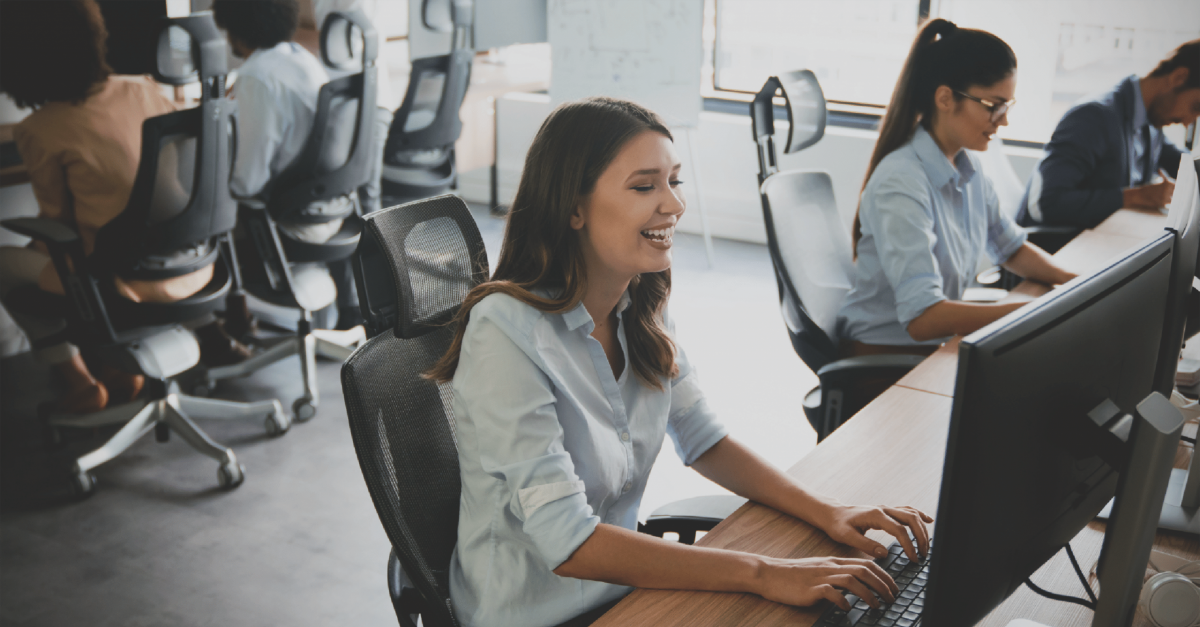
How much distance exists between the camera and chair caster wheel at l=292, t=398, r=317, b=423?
3.07 m

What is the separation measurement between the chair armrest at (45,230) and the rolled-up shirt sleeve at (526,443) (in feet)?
5.89

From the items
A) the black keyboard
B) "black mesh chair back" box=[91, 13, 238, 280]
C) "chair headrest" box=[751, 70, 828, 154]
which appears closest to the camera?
the black keyboard

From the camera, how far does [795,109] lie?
7.06 feet

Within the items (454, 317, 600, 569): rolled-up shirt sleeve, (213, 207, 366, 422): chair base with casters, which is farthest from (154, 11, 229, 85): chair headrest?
(454, 317, 600, 569): rolled-up shirt sleeve

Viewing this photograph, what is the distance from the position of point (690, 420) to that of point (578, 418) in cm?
26

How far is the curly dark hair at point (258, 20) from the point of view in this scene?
10.4ft

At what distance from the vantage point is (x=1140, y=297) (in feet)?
3.12

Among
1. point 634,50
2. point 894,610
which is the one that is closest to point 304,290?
point 634,50

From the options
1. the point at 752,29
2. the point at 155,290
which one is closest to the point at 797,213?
the point at 155,290

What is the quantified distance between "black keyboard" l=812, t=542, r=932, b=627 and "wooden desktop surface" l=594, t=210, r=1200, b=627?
0.02 metres

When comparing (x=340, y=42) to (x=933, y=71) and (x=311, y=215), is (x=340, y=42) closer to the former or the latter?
(x=311, y=215)

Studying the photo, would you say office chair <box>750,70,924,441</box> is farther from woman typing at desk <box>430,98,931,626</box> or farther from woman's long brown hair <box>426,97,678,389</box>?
woman's long brown hair <box>426,97,678,389</box>

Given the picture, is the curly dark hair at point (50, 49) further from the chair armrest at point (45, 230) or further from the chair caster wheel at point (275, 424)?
the chair caster wheel at point (275, 424)

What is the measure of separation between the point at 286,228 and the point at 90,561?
120cm
